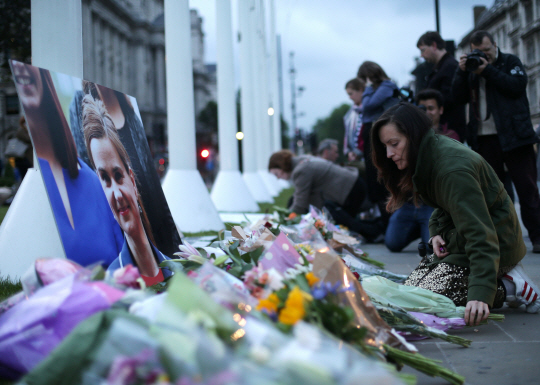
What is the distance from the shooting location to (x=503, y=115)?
554 cm

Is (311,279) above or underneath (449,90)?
underneath

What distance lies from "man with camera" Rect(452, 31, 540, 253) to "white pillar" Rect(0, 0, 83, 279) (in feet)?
12.1

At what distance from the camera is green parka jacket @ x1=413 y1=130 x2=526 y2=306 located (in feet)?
9.45

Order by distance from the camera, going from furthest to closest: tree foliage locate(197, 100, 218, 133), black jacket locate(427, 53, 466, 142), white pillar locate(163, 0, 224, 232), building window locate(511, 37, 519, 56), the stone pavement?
tree foliage locate(197, 100, 218, 133), building window locate(511, 37, 519, 56), white pillar locate(163, 0, 224, 232), black jacket locate(427, 53, 466, 142), the stone pavement

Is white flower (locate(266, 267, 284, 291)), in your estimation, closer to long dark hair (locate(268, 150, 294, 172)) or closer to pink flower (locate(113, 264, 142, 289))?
pink flower (locate(113, 264, 142, 289))

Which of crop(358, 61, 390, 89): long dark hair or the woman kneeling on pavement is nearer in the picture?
the woman kneeling on pavement

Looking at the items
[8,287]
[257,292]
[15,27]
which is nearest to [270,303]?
[257,292]

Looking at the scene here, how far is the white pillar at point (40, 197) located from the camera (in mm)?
3764

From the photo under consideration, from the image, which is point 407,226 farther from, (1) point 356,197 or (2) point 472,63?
(2) point 472,63

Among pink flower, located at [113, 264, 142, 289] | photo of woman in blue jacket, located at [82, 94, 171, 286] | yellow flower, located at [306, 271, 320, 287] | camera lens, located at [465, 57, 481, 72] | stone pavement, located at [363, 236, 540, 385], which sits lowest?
stone pavement, located at [363, 236, 540, 385]

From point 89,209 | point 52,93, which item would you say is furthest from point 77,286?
point 52,93

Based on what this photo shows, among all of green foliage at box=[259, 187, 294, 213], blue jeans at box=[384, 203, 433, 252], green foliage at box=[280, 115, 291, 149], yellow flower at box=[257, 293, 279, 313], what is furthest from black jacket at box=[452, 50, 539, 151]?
green foliage at box=[280, 115, 291, 149]

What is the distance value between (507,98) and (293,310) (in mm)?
4723

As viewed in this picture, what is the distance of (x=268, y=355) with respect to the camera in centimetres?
144
